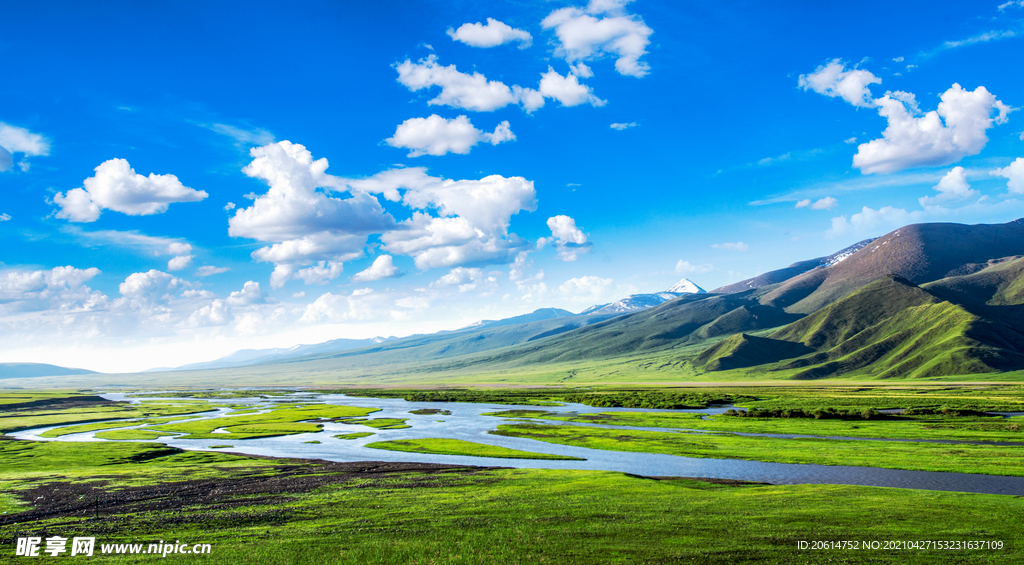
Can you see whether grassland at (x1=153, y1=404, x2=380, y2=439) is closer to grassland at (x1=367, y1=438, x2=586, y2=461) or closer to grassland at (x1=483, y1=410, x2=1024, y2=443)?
grassland at (x1=367, y1=438, x2=586, y2=461)

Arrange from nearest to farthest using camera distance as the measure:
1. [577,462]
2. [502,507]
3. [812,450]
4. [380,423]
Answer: [502,507], [577,462], [812,450], [380,423]

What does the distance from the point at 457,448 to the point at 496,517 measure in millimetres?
40438

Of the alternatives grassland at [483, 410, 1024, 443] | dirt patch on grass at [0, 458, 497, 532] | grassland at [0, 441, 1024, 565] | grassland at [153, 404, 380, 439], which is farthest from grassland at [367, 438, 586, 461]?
grassland at [483, 410, 1024, 443]

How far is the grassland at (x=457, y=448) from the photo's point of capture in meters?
67.6

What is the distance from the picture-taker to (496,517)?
117ft

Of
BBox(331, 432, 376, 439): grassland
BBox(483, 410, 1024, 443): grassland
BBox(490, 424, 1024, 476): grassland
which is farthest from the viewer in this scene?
BBox(331, 432, 376, 439): grassland

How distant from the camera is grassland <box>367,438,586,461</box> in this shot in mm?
67606

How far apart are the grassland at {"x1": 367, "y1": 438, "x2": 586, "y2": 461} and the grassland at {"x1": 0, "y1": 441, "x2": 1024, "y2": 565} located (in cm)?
1351

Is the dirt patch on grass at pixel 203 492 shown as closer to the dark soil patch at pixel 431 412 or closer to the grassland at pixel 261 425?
the grassland at pixel 261 425

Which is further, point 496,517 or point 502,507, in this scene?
point 502,507

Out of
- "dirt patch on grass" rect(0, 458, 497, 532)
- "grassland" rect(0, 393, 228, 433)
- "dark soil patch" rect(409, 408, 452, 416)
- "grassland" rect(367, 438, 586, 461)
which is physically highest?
"dirt patch on grass" rect(0, 458, 497, 532)

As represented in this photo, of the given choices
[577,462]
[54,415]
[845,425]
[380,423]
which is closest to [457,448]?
[577,462]

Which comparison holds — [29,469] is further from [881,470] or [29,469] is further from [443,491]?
[881,470]

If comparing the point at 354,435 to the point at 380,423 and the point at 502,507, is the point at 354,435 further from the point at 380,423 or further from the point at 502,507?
the point at 502,507
